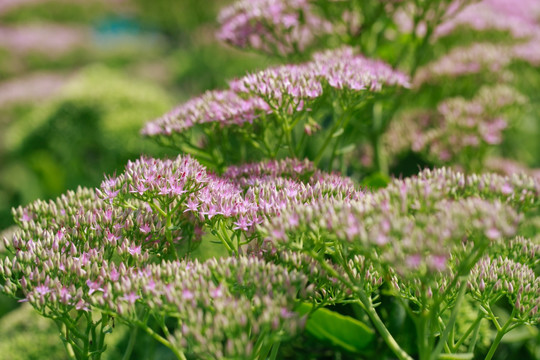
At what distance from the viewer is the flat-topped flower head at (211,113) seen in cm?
165

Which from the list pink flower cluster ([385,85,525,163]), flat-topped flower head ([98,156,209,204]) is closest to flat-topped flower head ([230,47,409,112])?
flat-topped flower head ([98,156,209,204])

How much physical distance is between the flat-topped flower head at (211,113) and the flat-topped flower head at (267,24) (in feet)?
1.35

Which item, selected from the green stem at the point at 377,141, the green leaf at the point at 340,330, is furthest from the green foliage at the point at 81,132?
the green leaf at the point at 340,330

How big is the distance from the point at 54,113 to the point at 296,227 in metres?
2.97

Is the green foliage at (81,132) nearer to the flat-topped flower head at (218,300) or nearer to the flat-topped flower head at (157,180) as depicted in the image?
the flat-topped flower head at (157,180)

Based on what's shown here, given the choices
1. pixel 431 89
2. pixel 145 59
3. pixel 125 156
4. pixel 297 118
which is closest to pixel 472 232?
pixel 297 118

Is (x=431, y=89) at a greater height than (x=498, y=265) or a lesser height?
greater

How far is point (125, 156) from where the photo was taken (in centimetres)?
335

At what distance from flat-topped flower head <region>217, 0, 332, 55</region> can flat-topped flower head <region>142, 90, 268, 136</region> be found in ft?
1.35

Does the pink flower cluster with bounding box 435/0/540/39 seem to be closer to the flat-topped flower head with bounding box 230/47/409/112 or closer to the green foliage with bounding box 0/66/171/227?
the flat-topped flower head with bounding box 230/47/409/112

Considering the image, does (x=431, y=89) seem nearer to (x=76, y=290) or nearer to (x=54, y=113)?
(x=76, y=290)

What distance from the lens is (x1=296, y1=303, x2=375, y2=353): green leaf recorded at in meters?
1.51

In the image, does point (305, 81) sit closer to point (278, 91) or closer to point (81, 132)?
point (278, 91)

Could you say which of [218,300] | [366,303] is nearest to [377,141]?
[366,303]
